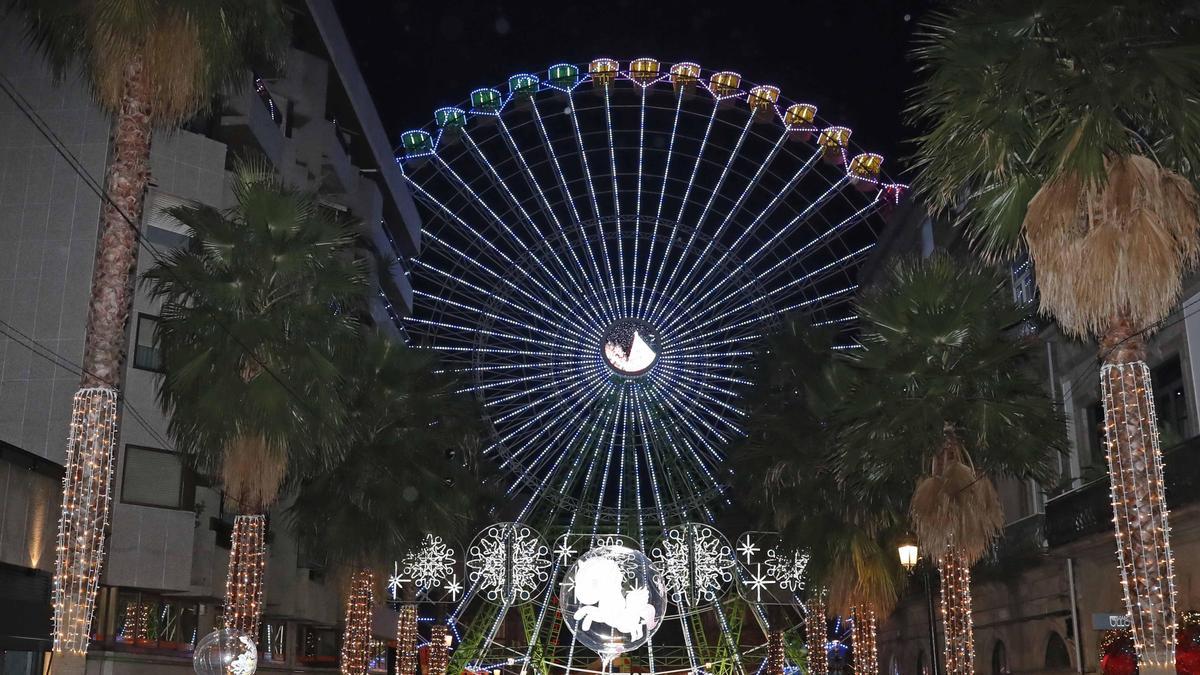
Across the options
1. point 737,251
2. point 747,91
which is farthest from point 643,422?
point 747,91

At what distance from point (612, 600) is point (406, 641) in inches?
880

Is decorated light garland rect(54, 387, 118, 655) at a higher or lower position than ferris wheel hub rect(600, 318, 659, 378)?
lower

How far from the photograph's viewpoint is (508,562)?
34.0 metres

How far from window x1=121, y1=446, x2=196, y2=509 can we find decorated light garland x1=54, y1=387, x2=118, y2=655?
54.7 feet

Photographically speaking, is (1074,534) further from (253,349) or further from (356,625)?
(253,349)

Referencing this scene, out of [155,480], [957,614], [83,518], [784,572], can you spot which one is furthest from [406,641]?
[83,518]

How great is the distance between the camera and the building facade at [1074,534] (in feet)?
82.9

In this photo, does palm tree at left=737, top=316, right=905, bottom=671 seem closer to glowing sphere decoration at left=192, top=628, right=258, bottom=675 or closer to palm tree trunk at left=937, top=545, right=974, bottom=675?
palm tree trunk at left=937, top=545, right=974, bottom=675

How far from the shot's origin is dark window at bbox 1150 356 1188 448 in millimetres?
27250

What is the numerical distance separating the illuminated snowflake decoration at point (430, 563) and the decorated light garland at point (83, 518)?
17312mm

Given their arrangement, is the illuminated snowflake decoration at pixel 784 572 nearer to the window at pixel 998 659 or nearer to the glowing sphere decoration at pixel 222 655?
the window at pixel 998 659

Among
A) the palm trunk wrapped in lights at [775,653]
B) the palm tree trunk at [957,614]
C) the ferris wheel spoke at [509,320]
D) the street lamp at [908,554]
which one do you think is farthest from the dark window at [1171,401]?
the ferris wheel spoke at [509,320]

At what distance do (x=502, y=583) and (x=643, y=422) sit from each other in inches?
642

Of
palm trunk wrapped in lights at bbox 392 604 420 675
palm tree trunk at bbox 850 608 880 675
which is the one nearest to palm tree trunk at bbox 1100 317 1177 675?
palm tree trunk at bbox 850 608 880 675
